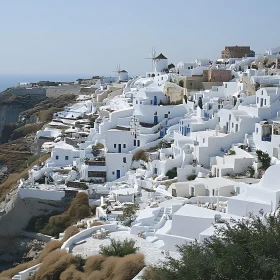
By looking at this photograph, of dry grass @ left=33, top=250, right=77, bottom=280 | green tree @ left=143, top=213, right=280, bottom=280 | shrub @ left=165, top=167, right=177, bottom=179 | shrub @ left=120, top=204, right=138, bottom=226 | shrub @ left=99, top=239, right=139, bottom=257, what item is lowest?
dry grass @ left=33, top=250, right=77, bottom=280

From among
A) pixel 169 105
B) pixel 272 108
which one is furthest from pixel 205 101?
pixel 272 108

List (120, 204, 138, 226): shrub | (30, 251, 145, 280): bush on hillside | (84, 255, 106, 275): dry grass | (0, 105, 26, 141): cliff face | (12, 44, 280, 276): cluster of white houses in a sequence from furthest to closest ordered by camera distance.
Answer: (0, 105, 26, 141): cliff face
(120, 204, 138, 226): shrub
(12, 44, 280, 276): cluster of white houses
(84, 255, 106, 275): dry grass
(30, 251, 145, 280): bush on hillside

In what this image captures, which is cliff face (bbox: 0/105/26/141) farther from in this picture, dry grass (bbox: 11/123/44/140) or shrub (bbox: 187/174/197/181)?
shrub (bbox: 187/174/197/181)

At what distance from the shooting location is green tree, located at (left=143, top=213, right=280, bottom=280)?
10.3 metres

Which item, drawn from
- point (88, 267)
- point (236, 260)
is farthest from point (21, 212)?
point (236, 260)

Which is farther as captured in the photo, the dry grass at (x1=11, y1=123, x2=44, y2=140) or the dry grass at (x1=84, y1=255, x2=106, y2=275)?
the dry grass at (x1=11, y1=123, x2=44, y2=140)

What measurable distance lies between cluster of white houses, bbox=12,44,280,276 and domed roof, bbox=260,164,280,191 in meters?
0.04

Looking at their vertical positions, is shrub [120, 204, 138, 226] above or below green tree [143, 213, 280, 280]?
below

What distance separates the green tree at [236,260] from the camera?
10.3 m

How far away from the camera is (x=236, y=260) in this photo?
10.7 m

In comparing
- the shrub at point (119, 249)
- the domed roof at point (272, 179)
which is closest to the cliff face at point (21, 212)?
the shrub at point (119, 249)

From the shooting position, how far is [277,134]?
2277 cm

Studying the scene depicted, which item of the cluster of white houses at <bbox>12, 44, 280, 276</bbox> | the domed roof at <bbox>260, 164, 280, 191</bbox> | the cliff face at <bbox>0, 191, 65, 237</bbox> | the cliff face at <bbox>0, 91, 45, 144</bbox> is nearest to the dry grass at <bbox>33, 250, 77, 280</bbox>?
the cluster of white houses at <bbox>12, 44, 280, 276</bbox>

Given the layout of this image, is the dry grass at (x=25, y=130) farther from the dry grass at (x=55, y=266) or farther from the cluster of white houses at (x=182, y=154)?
the dry grass at (x=55, y=266)
